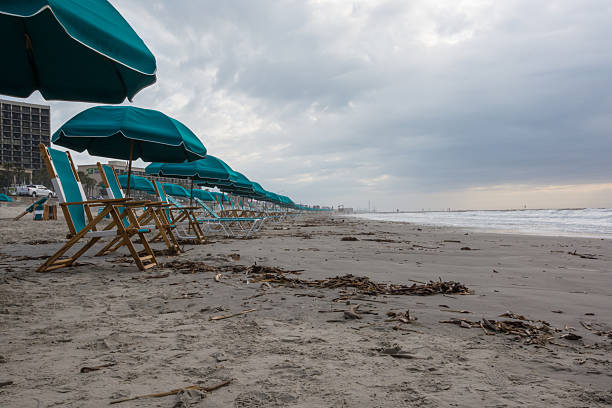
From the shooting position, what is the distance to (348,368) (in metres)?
1.53

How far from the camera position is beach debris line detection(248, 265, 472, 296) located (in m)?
2.93

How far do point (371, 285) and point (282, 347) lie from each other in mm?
1510

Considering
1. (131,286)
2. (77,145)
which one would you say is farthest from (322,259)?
(77,145)

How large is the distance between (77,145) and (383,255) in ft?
17.9

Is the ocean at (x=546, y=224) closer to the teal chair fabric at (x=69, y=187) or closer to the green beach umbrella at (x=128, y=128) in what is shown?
the green beach umbrella at (x=128, y=128)

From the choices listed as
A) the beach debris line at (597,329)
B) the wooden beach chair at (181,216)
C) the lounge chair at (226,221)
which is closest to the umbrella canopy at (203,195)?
the lounge chair at (226,221)

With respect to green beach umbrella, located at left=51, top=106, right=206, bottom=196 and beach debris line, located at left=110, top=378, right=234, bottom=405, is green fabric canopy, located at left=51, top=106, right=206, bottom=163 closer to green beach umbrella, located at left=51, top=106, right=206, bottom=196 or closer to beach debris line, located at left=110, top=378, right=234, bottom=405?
green beach umbrella, located at left=51, top=106, right=206, bottom=196

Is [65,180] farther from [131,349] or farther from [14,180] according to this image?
[14,180]

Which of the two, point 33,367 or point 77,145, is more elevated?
point 77,145

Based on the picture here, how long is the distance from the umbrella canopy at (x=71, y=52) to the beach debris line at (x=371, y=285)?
6.81ft

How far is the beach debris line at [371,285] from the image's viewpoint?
2.93 meters

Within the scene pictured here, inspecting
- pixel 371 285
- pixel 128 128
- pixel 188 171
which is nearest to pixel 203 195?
pixel 188 171

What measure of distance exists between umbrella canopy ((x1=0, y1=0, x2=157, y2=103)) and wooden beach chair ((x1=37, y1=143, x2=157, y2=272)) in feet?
3.12

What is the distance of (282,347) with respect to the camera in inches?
69.7
